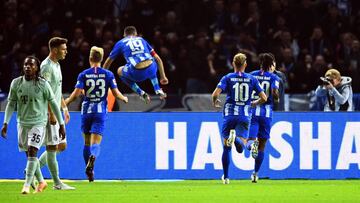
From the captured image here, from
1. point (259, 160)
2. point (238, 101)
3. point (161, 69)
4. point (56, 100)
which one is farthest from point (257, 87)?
point (56, 100)

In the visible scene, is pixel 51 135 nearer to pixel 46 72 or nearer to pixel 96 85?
pixel 46 72

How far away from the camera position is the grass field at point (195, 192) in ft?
45.1

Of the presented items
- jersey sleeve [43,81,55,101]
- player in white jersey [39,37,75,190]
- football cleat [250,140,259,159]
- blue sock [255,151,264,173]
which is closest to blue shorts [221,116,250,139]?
football cleat [250,140,259,159]

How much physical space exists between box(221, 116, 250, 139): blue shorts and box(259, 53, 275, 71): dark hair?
101cm

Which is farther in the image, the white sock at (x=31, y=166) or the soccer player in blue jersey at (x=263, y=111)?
the soccer player in blue jersey at (x=263, y=111)

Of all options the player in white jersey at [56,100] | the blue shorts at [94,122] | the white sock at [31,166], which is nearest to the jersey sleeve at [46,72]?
the player in white jersey at [56,100]

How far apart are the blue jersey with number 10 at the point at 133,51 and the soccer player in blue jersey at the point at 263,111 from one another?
1936 millimetres

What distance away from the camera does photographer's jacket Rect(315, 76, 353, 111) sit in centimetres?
2023

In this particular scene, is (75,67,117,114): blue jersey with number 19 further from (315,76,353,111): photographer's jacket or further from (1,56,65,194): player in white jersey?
(315,76,353,111): photographer's jacket

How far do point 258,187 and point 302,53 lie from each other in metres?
8.72

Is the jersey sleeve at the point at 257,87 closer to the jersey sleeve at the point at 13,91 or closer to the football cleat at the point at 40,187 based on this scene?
the football cleat at the point at 40,187

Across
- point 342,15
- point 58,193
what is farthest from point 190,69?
point 58,193

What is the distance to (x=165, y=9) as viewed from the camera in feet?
84.5

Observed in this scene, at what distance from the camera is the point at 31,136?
14227 millimetres
